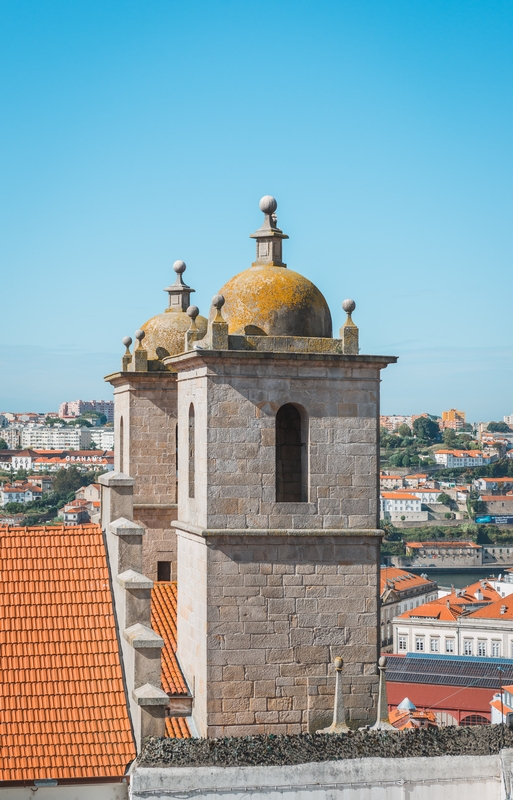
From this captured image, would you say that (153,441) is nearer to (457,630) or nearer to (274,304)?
(274,304)

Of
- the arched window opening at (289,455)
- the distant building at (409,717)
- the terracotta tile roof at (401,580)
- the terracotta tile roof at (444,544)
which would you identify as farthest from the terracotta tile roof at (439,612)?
the arched window opening at (289,455)

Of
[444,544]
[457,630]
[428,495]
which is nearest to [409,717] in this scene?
[457,630]

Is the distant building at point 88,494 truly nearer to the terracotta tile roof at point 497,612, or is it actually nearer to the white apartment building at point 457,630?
the white apartment building at point 457,630

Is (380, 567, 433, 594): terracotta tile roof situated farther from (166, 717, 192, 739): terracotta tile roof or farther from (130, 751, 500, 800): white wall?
(130, 751, 500, 800): white wall

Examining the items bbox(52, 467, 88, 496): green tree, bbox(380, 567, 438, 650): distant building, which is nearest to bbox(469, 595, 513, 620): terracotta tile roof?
bbox(380, 567, 438, 650): distant building

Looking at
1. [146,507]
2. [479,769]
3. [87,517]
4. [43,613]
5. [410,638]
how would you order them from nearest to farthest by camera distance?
[479,769], [43,613], [146,507], [410,638], [87,517]

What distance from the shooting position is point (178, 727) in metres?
12.5

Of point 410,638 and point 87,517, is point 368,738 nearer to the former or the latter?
point 410,638

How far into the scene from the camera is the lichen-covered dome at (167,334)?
17688 millimetres

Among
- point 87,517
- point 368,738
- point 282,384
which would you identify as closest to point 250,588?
point 282,384

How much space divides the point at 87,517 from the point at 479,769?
134566mm

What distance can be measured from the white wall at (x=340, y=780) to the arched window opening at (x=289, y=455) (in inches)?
162

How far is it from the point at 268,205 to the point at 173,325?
4672mm

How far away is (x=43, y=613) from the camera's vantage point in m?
10.6
